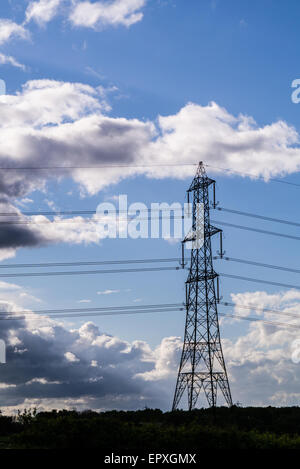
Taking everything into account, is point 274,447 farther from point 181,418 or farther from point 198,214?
point 198,214

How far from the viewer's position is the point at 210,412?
5997cm

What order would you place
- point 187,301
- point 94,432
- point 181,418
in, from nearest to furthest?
point 94,432
point 181,418
point 187,301

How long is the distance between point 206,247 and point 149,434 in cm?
→ 3203

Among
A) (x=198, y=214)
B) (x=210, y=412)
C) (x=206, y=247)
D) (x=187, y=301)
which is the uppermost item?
(x=198, y=214)

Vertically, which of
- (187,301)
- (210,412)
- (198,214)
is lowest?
(210,412)
